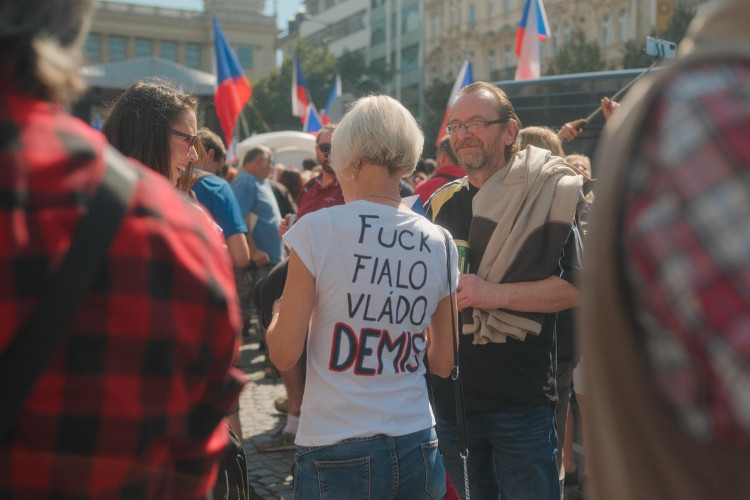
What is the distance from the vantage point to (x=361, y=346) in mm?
2373

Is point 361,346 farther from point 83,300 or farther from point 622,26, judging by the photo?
point 622,26

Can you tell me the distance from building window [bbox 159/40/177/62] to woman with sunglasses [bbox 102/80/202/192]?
91.3 metres

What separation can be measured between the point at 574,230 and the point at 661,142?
90.3 inches

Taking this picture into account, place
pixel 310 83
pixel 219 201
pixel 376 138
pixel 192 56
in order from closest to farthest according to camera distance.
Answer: pixel 376 138, pixel 219 201, pixel 310 83, pixel 192 56

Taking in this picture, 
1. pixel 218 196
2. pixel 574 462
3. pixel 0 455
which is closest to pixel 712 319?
pixel 0 455

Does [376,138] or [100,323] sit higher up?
[376,138]

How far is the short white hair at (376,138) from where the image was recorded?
101 inches

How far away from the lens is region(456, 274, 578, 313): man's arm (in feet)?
10.1

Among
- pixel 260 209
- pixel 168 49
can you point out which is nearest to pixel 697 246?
pixel 260 209

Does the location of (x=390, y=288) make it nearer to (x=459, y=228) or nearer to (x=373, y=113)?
(x=373, y=113)

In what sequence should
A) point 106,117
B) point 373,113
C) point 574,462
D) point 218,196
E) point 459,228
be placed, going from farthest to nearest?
point 574,462
point 218,196
point 459,228
point 106,117
point 373,113

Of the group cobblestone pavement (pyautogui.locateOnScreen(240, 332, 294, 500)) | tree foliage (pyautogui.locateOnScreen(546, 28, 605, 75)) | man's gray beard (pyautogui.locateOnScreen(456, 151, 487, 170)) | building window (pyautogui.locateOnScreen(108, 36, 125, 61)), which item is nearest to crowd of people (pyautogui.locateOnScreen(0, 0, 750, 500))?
man's gray beard (pyautogui.locateOnScreen(456, 151, 487, 170))

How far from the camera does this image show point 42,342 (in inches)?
42.2

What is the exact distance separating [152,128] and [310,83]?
5394cm
